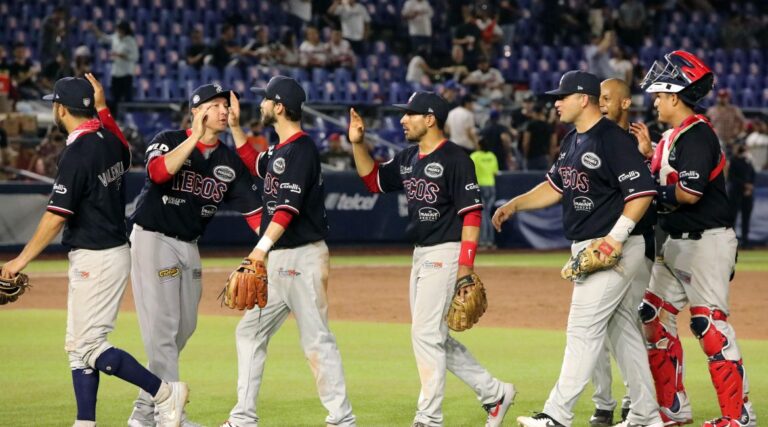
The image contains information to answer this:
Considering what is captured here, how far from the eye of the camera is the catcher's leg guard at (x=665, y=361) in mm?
8328

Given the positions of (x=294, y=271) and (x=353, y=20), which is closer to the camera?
(x=294, y=271)

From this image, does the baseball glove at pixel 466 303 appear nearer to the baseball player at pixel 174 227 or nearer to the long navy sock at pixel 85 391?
the baseball player at pixel 174 227

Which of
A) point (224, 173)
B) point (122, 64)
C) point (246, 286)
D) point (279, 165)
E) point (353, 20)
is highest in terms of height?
point (353, 20)

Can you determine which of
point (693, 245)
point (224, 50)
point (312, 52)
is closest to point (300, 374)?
point (693, 245)

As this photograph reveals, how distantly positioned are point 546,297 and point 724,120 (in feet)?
36.4

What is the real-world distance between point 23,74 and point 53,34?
1.11 metres

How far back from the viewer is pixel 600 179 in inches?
304

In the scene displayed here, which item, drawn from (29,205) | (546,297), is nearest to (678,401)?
(546,297)

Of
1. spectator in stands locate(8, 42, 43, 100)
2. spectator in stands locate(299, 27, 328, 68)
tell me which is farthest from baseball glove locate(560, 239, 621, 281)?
spectator in stands locate(299, 27, 328, 68)

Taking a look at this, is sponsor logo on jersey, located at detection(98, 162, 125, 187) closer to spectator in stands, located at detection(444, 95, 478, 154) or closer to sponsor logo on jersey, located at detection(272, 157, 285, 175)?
sponsor logo on jersey, located at detection(272, 157, 285, 175)

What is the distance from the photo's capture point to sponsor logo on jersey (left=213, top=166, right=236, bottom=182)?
27.1 ft

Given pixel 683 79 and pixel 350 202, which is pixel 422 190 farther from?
pixel 350 202

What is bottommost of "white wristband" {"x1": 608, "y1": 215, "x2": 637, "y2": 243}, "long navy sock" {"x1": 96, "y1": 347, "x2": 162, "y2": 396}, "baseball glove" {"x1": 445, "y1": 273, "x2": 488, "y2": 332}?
"long navy sock" {"x1": 96, "y1": 347, "x2": 162, "y2": 396}

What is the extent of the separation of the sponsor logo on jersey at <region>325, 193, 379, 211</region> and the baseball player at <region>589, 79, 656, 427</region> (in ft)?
48.4
